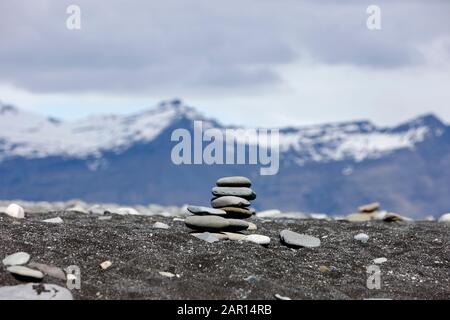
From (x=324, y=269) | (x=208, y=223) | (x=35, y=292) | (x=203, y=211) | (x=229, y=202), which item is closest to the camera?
(x=35, y=292)

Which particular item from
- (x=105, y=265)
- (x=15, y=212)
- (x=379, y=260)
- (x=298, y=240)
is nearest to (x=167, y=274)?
(x=105, y=265)

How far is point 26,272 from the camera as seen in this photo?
13438 millimetres

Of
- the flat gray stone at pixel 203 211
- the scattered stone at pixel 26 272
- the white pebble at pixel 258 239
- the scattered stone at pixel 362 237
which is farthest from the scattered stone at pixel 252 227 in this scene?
the scattered stone at pixel 26 272

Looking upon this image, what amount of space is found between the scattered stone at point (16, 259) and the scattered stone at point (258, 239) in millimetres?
4162

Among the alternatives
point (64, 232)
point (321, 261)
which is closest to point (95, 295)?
point (64, 232)

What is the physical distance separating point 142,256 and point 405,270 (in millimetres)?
4560

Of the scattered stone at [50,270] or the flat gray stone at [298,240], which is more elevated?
the flat gray stone at [298,240]

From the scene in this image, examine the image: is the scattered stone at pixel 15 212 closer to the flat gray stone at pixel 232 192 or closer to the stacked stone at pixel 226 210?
the stacked stone at pixel 226 210

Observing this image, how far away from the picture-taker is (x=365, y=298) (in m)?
13.6

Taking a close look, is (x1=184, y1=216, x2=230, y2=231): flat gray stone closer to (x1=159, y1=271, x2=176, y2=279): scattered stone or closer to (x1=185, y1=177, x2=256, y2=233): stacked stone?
(x1=185, y1=177, x2=256, y2=233): stacked stone

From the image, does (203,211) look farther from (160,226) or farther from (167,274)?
(167,274)

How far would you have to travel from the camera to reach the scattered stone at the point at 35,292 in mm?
12844

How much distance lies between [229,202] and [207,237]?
1530mm
